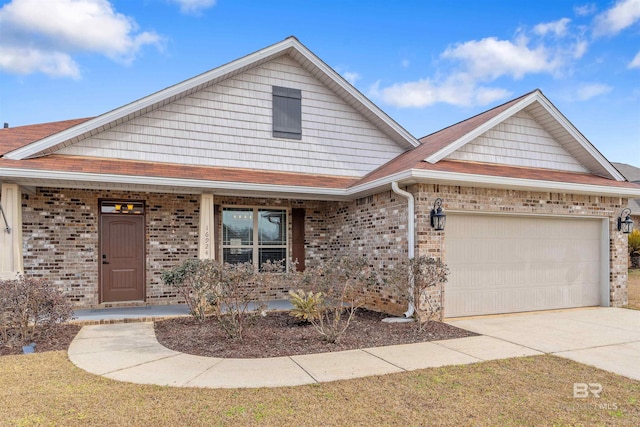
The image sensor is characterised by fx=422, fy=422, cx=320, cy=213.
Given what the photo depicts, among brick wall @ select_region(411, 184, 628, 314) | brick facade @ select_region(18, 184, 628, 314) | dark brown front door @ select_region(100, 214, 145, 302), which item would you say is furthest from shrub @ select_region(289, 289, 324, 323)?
dark brown front door @ select_region(100, 214, 145, 302)

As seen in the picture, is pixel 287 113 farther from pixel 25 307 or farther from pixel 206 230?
pixel 25 307

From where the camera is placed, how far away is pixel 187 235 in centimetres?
933

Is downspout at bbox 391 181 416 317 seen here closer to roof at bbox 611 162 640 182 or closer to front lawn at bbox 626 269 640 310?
front lawn at bbox 626 269 640 310

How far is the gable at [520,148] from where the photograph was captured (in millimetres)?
9031

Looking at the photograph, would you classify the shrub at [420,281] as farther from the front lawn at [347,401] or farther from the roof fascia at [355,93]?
the roof fascia at [355,93]

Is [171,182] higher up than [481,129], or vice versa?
[481,129]

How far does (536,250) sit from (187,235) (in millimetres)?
7472

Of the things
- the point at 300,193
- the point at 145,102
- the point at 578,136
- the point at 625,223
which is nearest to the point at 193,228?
the point at 300,193

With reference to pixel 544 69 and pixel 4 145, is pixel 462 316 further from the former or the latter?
pixel 544 69

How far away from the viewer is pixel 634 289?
12289 millimetres

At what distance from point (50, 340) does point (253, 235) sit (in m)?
4.66

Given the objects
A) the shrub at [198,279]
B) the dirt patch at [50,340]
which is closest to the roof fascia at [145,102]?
the dirt patch at [50,340]

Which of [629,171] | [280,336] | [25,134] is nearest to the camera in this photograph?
[280,336]

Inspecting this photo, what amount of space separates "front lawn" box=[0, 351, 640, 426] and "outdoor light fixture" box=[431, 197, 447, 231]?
3.16m
